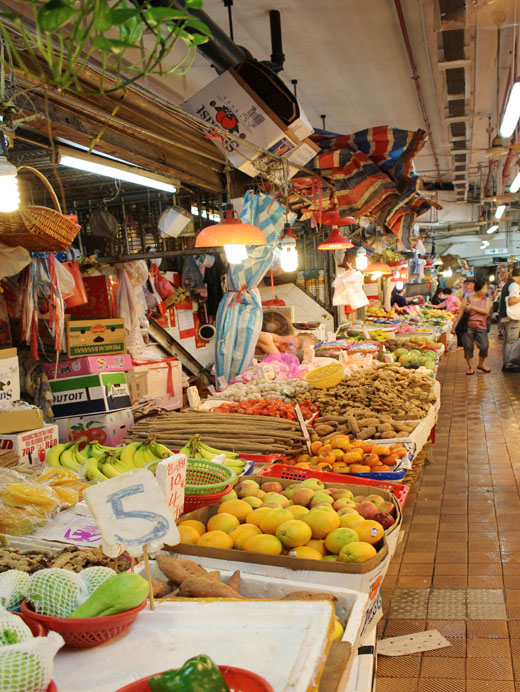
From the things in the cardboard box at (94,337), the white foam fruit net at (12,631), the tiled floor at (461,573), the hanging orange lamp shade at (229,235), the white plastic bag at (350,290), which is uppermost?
the hanging orange lamp shade at (229,235)

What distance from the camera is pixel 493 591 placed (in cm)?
363

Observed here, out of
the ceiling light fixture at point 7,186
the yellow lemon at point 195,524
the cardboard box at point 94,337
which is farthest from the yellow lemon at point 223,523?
the cardboard box at point 94,337

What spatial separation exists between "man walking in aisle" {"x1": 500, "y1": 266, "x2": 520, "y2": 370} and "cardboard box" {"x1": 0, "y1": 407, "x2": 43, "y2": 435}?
1081 cm

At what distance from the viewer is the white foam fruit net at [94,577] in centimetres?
164

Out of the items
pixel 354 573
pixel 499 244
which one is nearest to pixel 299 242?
pixel 354 573

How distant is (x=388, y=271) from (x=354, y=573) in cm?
1122

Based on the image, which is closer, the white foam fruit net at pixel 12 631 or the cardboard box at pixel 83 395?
the white foam fruit net at pixel 12 631

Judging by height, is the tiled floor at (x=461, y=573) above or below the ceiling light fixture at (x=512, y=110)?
below

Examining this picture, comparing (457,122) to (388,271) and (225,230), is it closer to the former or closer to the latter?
(388,271)

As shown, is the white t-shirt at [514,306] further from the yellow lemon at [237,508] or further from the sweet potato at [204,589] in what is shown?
the sweet potato at [204,589]

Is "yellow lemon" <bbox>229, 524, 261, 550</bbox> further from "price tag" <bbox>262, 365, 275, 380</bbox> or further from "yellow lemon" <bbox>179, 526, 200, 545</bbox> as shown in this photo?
"price tag" <bbox>262, 365, 275, 380</bbox>

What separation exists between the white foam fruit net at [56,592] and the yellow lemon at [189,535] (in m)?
0.82

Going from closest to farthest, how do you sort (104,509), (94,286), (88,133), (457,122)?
(104,509), (88,133), (94,286), (457,122)

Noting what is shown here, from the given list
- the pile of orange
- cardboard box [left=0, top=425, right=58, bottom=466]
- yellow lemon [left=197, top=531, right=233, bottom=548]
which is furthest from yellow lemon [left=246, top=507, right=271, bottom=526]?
cardboard box [left=0, top=425, right=58, bottom=466]
